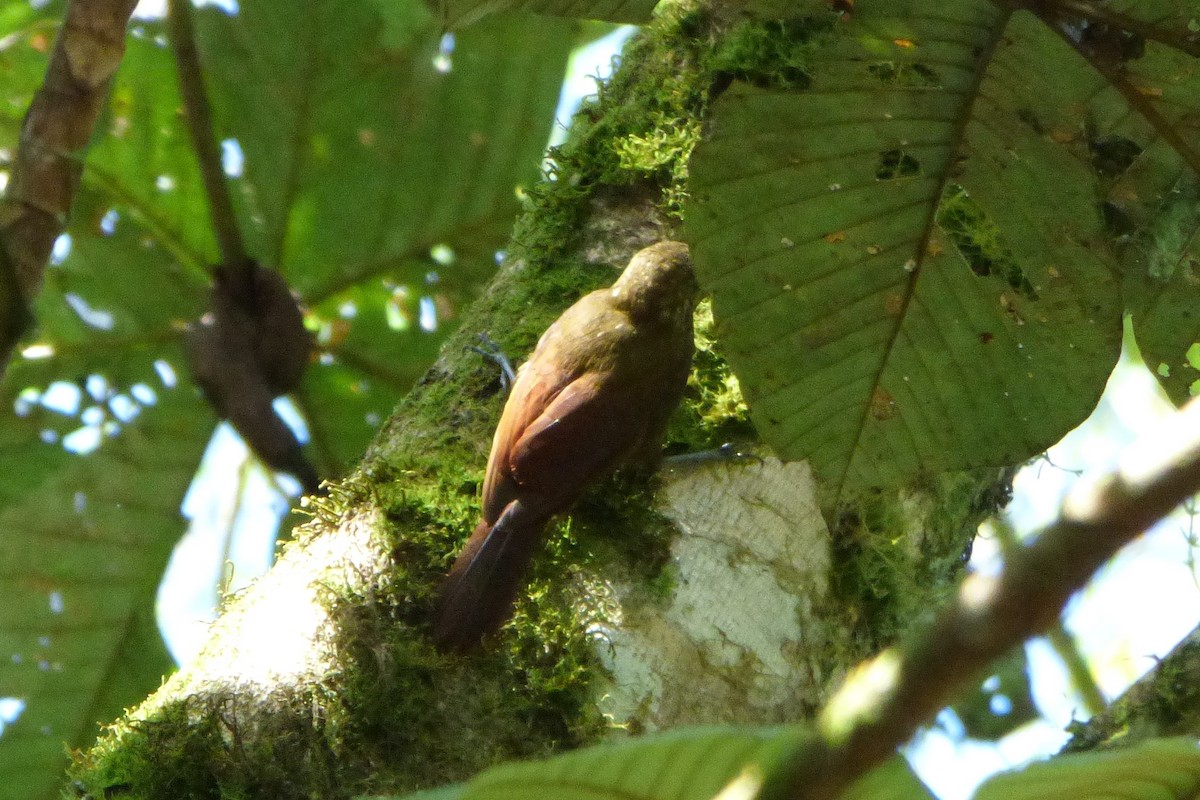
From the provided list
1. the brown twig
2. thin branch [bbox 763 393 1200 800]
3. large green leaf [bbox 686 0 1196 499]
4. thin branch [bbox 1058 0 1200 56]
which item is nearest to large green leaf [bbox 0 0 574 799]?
the brown twig

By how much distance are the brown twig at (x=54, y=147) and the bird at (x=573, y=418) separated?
2.64ft

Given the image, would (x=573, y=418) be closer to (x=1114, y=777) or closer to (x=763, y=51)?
(x=763, y=51)

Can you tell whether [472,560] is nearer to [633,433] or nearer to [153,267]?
[633,433]

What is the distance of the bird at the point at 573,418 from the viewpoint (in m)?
2.10

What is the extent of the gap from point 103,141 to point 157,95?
199 millimetres

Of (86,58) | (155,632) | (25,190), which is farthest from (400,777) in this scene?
(155,632)

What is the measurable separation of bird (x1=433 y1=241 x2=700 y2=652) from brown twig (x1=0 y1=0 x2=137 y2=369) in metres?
0.80

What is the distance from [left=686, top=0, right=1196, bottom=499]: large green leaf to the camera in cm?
164

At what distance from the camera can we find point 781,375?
176cm

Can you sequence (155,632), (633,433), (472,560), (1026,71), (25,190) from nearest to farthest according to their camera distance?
(1026,71), (25,190), (472,560), (633,433), (155,632)

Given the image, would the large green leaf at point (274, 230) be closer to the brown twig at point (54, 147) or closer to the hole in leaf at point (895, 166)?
the brown twig at point (54, 147)

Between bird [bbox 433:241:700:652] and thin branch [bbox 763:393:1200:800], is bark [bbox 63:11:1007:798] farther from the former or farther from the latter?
thin branch [bbox 763:393:1200:800]

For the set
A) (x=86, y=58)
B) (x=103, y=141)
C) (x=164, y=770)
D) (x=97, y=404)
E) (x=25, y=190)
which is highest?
(x=103, y=141)

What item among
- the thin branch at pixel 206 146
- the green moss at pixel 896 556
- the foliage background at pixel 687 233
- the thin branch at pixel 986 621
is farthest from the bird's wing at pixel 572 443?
the thin branch at pixel 986 621
